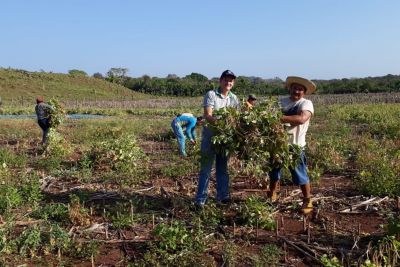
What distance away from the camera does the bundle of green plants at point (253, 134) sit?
516cm

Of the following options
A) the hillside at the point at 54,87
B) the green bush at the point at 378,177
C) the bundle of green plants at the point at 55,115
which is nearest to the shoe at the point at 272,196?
the green bush at the point at 378,177

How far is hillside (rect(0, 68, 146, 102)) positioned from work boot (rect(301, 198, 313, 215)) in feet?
136

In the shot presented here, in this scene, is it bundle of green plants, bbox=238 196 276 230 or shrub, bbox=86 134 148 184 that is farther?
shrub, bbox=86 134 148 184

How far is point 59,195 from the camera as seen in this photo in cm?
679

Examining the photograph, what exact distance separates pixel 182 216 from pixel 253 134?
4.42 ft

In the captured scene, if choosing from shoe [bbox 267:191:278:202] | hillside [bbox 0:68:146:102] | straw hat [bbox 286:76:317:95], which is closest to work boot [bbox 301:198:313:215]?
shoe [bbox 267:191:278:202]

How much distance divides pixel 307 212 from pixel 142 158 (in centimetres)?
431

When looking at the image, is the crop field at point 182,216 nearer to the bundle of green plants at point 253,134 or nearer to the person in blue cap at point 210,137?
the person in blue cap at point 210,137

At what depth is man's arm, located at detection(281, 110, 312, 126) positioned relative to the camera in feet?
17.4

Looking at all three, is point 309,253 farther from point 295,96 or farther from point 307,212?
point 295,96

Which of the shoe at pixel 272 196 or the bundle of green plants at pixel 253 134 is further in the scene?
the shoe at pixel 272 196

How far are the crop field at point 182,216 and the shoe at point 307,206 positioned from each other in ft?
0.27

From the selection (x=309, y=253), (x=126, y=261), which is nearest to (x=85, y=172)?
(x=126, y=261)

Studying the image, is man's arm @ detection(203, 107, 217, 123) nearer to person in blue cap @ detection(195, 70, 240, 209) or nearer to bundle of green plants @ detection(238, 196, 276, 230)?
person in blue cap @ detection(195, 70, 240, 209)
